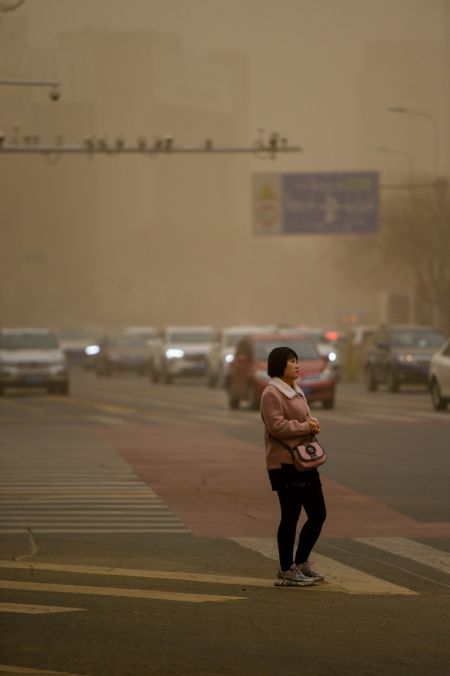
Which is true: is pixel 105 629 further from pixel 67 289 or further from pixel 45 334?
pixel 67 289

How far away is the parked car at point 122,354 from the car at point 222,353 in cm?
1469

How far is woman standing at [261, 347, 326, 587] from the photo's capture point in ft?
37.1

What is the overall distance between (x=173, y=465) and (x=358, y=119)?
90.1 m

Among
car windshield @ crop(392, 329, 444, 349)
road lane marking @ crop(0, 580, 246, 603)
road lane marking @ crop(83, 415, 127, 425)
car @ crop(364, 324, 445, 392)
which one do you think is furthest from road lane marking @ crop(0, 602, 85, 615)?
car windshield @ crop(392, 329, 444, 349)

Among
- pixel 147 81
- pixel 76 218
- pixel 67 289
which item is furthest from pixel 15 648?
pixel 67 289

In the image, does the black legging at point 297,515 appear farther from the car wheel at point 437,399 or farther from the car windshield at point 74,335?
the car windshield at point 74,335

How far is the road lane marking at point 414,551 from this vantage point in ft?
41.5

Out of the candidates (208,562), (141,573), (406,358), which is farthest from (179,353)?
(141,573)

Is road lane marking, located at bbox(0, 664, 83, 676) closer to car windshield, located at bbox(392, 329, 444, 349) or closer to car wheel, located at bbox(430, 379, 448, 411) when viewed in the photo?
car wheel, located at bbox(430, 379, 448, 411)

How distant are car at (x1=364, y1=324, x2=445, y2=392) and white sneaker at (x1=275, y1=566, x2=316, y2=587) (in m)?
35.5

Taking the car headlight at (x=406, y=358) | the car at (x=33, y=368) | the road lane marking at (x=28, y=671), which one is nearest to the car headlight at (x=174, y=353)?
the car at (x=33, y=368)

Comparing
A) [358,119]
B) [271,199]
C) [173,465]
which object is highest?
[358,119]

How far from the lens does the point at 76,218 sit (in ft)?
501

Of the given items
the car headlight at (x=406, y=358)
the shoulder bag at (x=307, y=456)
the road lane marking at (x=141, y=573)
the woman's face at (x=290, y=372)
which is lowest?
the road lane marking at (x=141, y=573)
